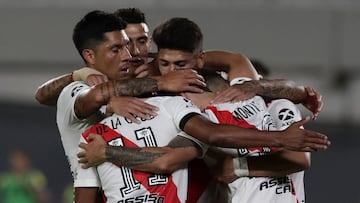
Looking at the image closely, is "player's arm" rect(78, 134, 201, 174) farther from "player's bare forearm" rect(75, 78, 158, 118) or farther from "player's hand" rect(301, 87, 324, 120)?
"player's hand" rect(301, 87, 324, 120)

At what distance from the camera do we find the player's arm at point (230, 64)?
154 inches

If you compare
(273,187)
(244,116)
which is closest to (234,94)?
(244,116)

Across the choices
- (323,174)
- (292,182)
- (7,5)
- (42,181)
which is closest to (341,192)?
(323,174)

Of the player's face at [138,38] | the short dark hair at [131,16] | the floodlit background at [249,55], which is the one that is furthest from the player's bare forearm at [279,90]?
the floodlit background at [249,55]

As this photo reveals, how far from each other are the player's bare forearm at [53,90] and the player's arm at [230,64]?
22.4 inches

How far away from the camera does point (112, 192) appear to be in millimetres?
3529

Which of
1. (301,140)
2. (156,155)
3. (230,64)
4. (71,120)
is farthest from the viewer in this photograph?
(230,64)

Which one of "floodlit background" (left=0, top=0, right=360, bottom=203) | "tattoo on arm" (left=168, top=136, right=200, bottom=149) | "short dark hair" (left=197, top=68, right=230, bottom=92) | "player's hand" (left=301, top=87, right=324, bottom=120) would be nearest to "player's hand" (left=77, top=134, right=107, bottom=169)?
"tattoo on arm" (left=168, top=136, right=200, bottom=149)

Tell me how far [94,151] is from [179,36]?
496 millimetres

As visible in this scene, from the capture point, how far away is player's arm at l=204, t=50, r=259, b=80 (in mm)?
3924

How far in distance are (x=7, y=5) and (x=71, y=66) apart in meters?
0.86

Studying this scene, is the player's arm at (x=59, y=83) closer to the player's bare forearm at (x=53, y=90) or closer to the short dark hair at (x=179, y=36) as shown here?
the player's bare forearm at (x=53, y=90)

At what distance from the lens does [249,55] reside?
30.0 ft

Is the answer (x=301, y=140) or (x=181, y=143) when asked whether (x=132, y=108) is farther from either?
(x=301, y=140)
